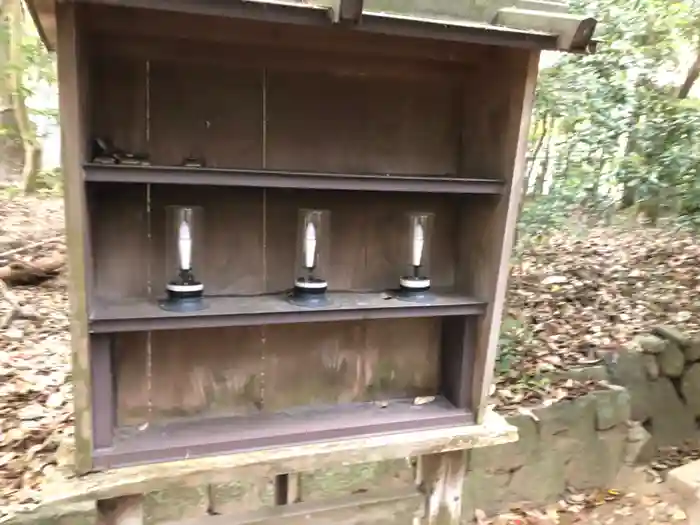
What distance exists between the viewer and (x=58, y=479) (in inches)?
57.9

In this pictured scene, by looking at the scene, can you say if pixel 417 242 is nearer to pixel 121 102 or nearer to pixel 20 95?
pixel 121 102

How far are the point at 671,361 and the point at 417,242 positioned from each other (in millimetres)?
2245

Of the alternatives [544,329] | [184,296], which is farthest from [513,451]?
[184,296]

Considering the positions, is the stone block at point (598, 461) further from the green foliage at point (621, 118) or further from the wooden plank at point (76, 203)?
the wooden plank at point (76, 203)

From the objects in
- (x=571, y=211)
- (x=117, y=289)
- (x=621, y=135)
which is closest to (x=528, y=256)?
(x=571, y=211)

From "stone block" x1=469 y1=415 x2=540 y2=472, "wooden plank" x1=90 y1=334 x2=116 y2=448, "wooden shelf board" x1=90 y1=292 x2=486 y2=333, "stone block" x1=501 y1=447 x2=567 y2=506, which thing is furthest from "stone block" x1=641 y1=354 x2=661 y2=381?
"wooden plank" x1=90 y1=334 x2=116 y2=448

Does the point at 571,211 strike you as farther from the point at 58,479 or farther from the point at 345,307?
the point at 58,479

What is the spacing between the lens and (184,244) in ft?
5.21

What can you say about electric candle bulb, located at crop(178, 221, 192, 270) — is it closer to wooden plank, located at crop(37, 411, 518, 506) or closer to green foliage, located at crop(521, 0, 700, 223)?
wooden plank, located at crop(37, 411, 518, 506)

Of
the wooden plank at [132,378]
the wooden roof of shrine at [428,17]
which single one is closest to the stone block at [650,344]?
the wooden roof of shrine at [428,17]

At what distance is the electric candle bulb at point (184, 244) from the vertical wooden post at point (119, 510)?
0.61 m

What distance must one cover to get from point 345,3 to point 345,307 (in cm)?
72

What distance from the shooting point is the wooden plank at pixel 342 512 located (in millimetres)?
1811

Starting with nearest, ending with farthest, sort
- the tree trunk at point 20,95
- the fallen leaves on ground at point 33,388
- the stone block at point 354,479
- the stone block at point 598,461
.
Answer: the fallen leaves on ground at point 33,388
the stone block at point 354,479
the stone block at point 598,461
the tree trunk at point 20,95
